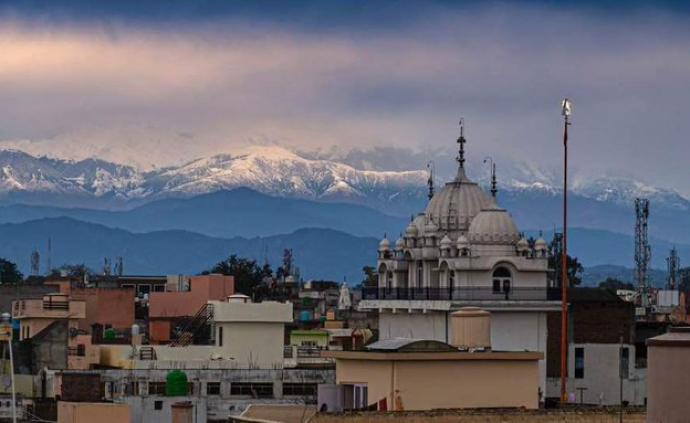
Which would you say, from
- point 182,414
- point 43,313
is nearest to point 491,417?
point 182,414

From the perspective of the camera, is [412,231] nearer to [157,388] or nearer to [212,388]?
[212,388]

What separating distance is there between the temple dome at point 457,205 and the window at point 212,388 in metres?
13.7

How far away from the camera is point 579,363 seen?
8550 cm

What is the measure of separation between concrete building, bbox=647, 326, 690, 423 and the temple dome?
62155 mm

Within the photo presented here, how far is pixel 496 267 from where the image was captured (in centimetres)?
8488

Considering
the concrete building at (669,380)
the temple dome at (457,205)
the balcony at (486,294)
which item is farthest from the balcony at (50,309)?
the concrete building at (669,380)

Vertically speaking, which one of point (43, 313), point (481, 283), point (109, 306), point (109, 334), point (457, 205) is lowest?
point (109, 334)

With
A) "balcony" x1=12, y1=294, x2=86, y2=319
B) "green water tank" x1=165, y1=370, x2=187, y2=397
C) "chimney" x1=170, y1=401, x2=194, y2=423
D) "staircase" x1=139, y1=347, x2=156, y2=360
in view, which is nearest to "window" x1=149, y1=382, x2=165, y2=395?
"green water tank" x1=165, y1=370, x2=187, y2=397

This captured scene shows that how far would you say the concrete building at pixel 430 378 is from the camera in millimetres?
47406

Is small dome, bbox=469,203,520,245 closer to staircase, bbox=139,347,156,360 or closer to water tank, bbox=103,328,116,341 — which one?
staircase, bbox=139,347,156,360

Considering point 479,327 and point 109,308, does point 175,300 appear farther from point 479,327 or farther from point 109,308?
point 479,327

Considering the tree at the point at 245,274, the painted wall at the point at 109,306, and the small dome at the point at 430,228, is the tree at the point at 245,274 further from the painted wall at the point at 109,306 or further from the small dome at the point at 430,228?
the small dome at the point at 430,228

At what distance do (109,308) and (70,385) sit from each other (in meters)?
36.7

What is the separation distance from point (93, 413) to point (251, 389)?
21.8 metres
